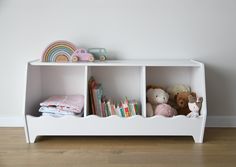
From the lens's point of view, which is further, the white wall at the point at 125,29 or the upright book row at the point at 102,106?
the white wall at the point at 125,29

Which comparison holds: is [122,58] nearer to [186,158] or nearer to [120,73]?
[120,73]

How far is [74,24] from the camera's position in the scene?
1671mm

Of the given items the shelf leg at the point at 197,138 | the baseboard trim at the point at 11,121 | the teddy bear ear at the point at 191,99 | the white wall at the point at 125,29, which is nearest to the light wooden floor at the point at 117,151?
the shelf leg at the point at 197,138

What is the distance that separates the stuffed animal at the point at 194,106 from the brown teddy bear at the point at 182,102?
0.10 m

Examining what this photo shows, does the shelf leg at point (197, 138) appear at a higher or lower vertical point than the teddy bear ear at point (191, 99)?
lower

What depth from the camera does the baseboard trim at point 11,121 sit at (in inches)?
68.6

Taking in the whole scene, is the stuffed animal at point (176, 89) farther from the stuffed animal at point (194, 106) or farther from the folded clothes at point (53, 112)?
the folded clothes at point (53, 112)

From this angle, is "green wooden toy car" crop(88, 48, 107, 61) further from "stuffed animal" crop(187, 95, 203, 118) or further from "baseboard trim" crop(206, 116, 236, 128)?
"baseboard trim" crop(206, 116, 236, 128)

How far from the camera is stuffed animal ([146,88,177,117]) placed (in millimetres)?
1478

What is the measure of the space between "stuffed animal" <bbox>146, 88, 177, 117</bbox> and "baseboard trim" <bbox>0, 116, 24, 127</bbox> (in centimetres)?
98

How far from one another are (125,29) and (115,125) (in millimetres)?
714

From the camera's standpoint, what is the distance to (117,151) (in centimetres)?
132

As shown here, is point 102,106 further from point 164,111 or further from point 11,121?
point 11,121

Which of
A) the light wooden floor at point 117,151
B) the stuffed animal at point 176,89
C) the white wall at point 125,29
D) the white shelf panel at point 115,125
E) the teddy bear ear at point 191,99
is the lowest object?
the light wooden floor at point 117,151
